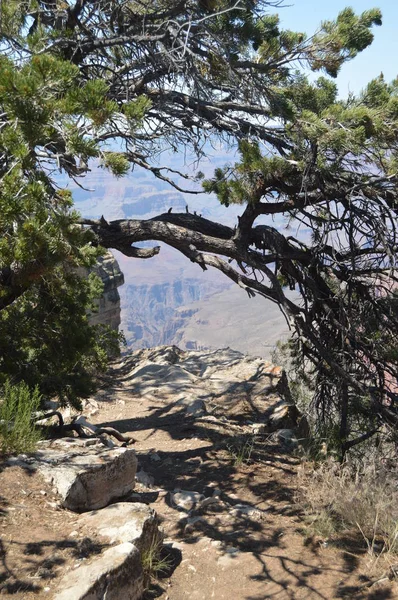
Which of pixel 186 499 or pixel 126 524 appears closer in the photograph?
pixel 126 524

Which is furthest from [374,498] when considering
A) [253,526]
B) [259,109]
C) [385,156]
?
[259,109]

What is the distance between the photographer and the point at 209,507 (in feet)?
19.6

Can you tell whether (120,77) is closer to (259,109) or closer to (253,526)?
(259,109)

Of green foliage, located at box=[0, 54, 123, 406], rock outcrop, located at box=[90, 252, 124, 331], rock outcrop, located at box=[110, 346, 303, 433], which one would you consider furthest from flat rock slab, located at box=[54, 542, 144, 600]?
rock outcrop, located at box=[90, 252, 124, 331]

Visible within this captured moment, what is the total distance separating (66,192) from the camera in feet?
14.9

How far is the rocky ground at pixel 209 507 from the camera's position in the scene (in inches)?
162

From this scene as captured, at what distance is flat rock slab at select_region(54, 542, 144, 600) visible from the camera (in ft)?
11.5

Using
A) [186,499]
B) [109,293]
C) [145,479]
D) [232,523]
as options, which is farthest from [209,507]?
[109,293]

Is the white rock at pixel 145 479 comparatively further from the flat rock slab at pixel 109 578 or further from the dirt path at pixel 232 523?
the flat rock slab at pixel 109 578

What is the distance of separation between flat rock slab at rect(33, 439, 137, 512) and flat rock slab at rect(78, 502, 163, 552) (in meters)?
0.23

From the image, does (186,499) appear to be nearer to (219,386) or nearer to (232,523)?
(232,523)

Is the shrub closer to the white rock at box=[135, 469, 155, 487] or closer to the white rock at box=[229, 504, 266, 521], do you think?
the white rock at box=[229, 504, 266, 521]

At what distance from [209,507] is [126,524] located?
1745 millimetres

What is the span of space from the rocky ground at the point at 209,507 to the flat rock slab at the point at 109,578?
0.08 meters
